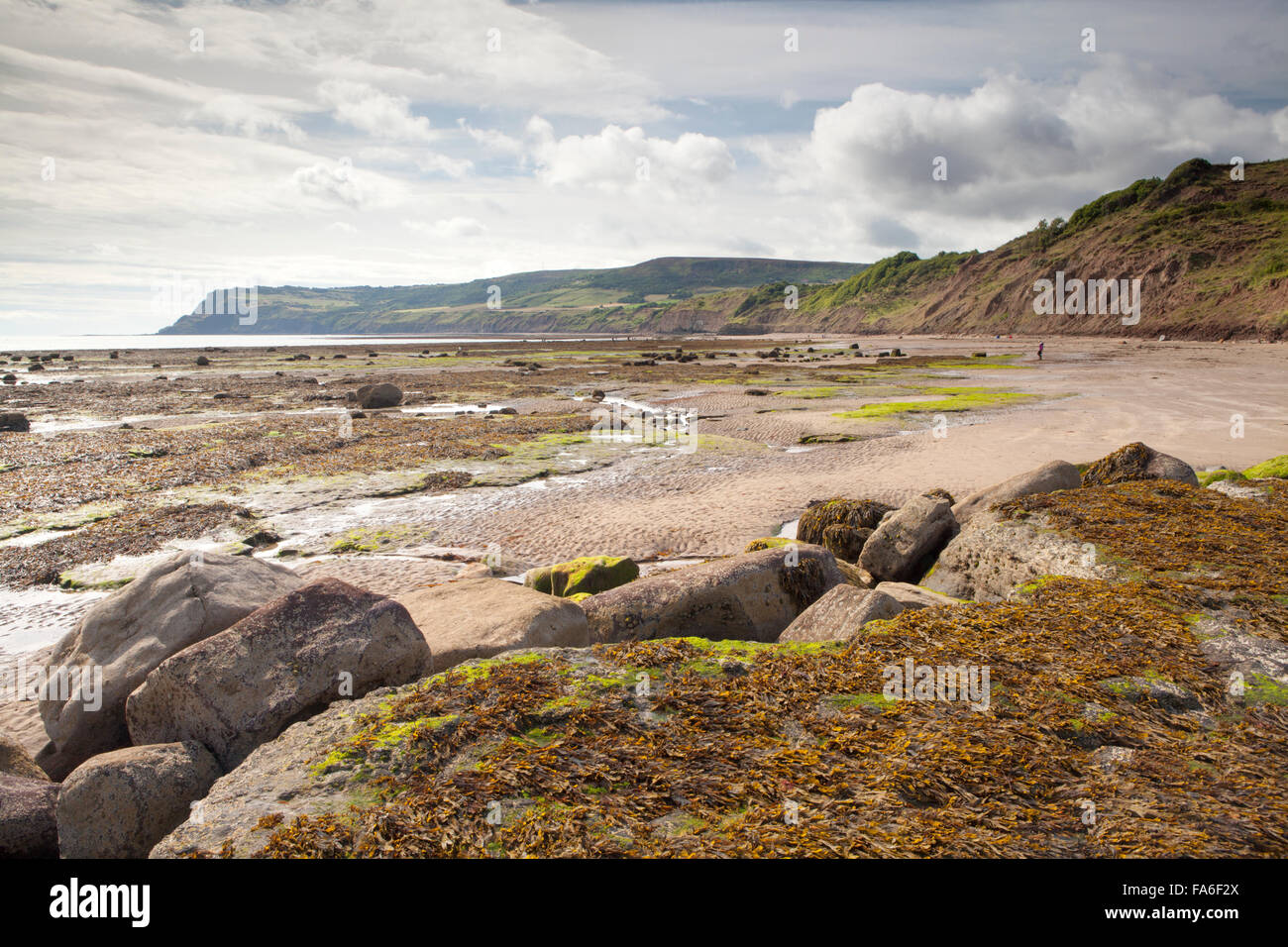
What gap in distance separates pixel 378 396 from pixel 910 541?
103 ft

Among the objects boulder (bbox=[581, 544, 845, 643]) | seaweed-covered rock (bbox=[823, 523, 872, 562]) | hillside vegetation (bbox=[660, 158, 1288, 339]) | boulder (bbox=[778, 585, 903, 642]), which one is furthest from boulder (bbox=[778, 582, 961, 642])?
hillside vegetation (bbox=[660, 158, 1288, 339])

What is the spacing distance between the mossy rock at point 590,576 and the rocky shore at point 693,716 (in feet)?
5.82

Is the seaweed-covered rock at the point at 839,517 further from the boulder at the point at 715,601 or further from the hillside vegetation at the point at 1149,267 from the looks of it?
the hillside vegetation at the point at 1149,267

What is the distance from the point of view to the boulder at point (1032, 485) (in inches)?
424

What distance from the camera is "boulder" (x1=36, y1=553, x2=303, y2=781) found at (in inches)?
246

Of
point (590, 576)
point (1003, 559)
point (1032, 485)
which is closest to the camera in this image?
point (1003, 559)

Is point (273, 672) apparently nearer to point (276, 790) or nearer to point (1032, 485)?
point (276, 790)

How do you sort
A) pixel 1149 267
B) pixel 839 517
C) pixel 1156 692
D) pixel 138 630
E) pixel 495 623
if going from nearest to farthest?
pixel 1156 692
pixel 138 630
pixel 495 623
pixel 839 517
pixel 1149 267

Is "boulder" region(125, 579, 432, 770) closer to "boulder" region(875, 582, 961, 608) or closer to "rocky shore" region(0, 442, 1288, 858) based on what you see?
"rocky shore" region(0, 442, 1288, 858)

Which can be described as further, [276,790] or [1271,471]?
[1271,471]

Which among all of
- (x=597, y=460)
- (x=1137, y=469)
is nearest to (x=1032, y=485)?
(x=1137, y=469)

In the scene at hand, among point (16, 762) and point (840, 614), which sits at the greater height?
point (840, 614)

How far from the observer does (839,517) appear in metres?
12.0

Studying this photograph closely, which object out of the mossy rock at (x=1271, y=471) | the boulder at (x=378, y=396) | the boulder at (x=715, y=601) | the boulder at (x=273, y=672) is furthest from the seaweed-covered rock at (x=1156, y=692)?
the boulder at (x=378, y=396)
